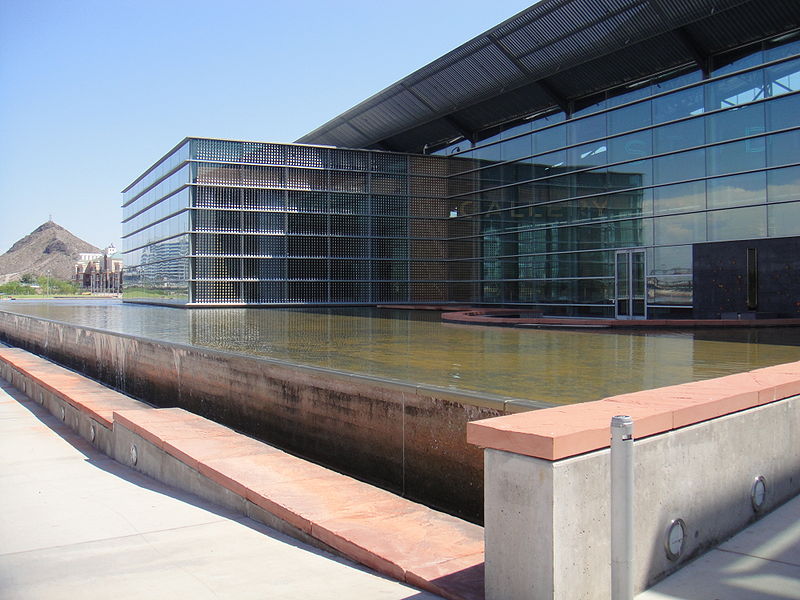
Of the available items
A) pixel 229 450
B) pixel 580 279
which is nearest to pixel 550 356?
pixel 229 450

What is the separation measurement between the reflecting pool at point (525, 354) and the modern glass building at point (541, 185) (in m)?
5.72

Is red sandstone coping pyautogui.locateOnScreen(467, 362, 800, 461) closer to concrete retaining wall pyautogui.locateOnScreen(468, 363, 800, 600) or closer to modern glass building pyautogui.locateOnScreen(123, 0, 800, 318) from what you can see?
concrete retaining wall pyautogui.locateOnScreen(468, 363, 800, 600)

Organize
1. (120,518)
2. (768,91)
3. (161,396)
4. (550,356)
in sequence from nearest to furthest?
(120,518) < (550,356) < (161,396) < (768,91)

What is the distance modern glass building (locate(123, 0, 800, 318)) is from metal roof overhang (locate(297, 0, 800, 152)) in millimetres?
69

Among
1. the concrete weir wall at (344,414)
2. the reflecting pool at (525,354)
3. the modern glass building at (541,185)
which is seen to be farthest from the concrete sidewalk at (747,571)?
the modern glass building at (541,185)

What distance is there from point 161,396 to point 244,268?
65.8 feet

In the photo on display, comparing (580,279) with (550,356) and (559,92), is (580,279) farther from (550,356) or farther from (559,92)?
(550,356)

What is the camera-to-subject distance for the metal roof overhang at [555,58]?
19844 mm

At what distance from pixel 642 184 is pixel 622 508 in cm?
2148

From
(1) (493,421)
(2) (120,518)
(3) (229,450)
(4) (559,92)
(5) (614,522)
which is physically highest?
(4) (559,92)

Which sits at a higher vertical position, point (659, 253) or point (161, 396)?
point (659, 253)

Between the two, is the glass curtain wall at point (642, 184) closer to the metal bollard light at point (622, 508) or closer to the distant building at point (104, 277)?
the metal bollard light at point (622, 508)

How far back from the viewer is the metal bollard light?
2641 mm

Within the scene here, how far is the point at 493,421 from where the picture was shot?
3.46 m
